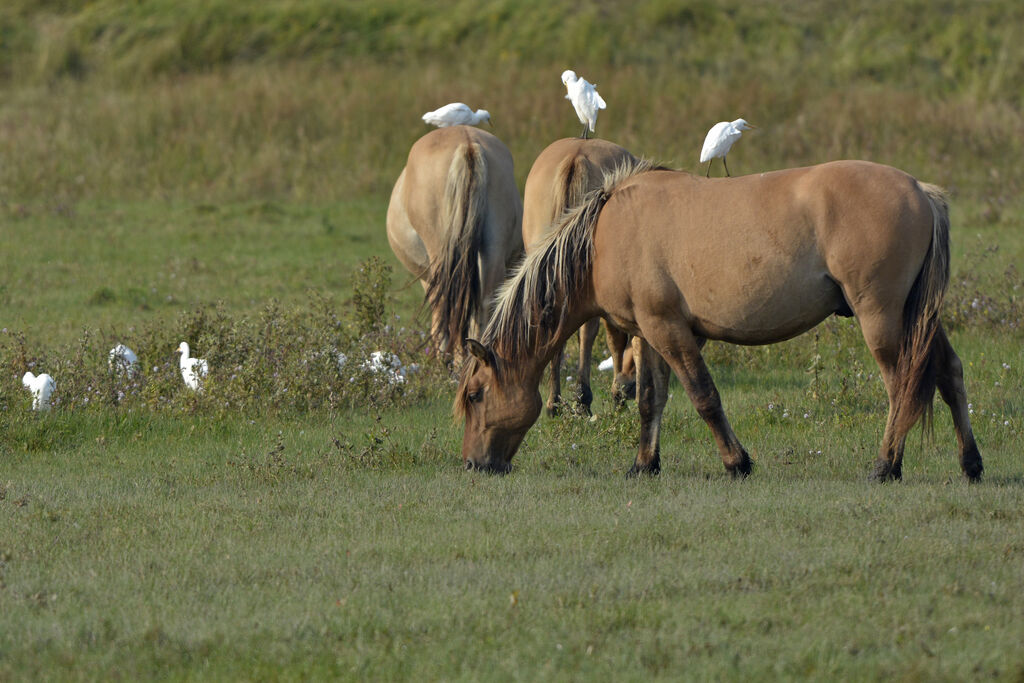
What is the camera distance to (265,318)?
34.4 feet

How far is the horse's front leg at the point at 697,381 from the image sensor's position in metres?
6.81

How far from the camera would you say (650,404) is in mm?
7324

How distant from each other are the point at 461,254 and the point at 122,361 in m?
2.65

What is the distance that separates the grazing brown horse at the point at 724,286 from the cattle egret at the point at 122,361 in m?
3.34

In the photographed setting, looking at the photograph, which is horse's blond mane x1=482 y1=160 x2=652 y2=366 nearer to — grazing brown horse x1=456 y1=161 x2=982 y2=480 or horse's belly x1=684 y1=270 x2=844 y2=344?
grazing brown horse x1=456 y1=161 x2=982 y2=480

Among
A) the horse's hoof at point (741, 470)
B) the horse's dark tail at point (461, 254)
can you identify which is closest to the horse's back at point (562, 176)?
the horse's dark tail at point (461, 254)

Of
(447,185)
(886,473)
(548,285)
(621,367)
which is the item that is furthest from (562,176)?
(886,473)

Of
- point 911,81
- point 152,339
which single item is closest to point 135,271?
point 152,339

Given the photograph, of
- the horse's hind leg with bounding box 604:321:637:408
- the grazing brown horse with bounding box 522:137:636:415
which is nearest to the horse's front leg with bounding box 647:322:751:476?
the grazing brown horse with bounding box 522:137:636:415

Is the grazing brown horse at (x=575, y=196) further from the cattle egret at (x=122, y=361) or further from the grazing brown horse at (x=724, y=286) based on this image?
the cattle egret at (x=122, y=361)

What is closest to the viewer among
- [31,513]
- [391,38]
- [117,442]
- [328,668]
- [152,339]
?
[328,668]

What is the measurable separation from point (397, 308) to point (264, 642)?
9.07m

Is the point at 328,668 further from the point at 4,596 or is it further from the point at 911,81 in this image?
the point at 911,81

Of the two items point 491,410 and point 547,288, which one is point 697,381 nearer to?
point 547,288
